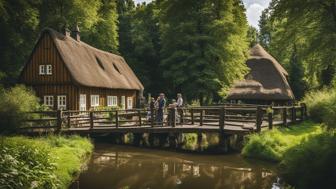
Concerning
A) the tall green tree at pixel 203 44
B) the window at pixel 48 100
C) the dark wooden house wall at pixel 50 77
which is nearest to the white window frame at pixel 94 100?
the dark wooden house wall at pixel 50 77

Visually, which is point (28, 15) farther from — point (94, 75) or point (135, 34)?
point (135, 34)

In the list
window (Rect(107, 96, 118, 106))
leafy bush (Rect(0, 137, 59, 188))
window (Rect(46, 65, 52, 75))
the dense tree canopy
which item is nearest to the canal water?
leafy bush (Rect(0, 137, 59, 188))

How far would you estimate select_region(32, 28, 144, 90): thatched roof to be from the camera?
29.0 m

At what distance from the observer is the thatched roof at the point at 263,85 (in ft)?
131

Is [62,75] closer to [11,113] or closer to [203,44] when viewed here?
[11,113]

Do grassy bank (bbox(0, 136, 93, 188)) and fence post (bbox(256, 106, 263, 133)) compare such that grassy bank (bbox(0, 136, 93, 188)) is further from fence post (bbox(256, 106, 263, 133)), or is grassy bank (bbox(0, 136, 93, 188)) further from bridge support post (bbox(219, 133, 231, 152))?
fence post (bbox(256, 106, 263, 133))

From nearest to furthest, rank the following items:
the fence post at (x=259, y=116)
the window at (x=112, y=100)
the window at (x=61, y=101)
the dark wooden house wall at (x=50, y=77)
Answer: the fence post at (x=259, y=116), the dark wooden house wall at (x=50, y=77), the window at (x=61, y=101), the window at (x=112, y=100)

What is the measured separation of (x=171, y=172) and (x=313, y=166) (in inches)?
233

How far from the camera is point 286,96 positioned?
3978 cm

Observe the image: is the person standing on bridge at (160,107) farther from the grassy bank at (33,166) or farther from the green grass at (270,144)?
the grassy bank at (33,166)

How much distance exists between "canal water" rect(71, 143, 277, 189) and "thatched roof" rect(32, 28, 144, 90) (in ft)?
30.9

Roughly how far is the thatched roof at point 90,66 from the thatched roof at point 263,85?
10413mm

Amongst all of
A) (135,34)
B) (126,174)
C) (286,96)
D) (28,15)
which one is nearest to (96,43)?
(135,34)

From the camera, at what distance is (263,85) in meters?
41.2
